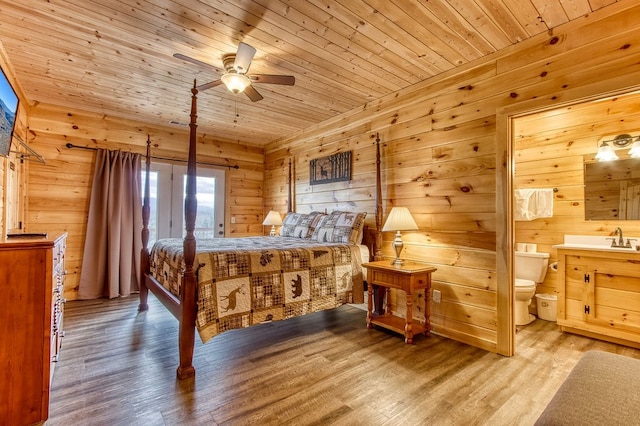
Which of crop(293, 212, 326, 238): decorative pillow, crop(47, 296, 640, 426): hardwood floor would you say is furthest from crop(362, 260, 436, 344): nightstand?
crop(293, 212, 326, 238): decorative pillow

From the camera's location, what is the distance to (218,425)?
1668 millimetres

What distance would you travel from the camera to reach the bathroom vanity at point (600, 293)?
8.84 feet

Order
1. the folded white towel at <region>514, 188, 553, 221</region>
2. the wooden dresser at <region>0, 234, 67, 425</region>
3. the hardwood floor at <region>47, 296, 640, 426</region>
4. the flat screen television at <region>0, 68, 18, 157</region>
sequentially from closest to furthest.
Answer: the wooden dresser at <region>0, 234, 67, 425</region> < the hardwood floor at <region>47, 296, 640, 426</region> < the flat screen television at <region>0, 68, 18, 157</region> < the folded white towel at <region>514, 188, 553, 221</region>

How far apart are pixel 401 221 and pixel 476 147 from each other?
93cm

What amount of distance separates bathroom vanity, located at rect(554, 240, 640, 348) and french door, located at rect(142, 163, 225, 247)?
15.5 feet

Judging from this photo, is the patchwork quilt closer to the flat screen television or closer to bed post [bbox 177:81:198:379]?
bed post [bbox 177:81:198:379]

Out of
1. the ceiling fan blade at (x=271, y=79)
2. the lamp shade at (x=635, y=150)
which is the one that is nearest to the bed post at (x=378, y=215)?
the ceiling fan blade at (x=271, y=79)

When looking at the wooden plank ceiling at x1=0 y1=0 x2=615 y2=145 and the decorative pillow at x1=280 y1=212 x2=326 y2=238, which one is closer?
the wooden plank ceiling at x1=0 y1=0 x2=615 y2=145

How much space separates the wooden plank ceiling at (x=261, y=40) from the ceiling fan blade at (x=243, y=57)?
0.23 metres

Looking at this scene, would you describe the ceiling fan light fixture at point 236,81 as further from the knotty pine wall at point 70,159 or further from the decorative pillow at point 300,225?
the knotty pine wall at point 70,159

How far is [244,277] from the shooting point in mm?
2463

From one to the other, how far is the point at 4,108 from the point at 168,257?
1546 mm

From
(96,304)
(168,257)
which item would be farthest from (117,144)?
(168,257)

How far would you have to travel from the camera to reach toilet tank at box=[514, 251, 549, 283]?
11.5ft
